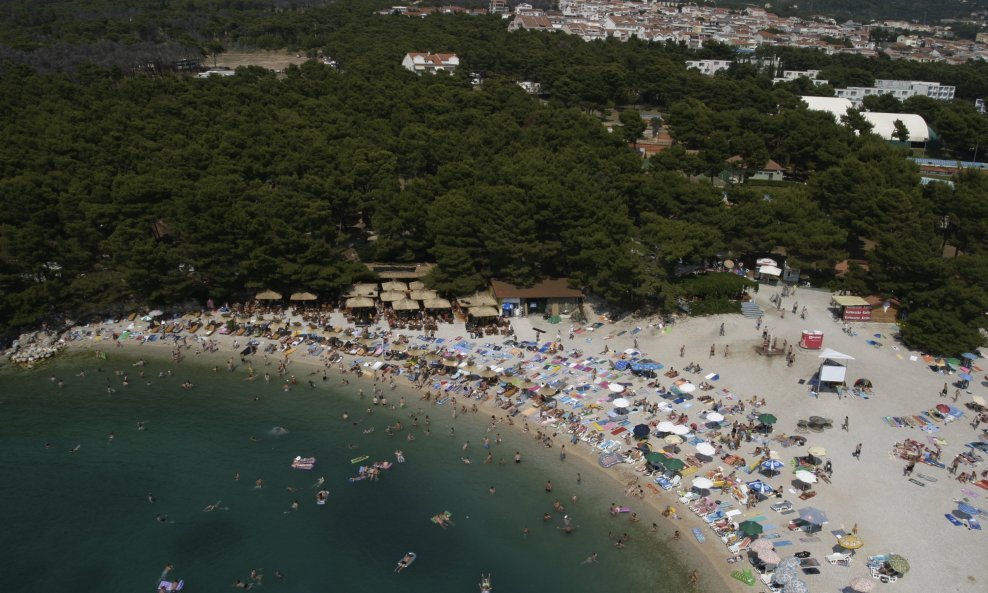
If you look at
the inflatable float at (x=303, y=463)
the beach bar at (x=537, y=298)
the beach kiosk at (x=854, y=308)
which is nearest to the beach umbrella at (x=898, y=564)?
the beach kiosk at (x=854, y=308)

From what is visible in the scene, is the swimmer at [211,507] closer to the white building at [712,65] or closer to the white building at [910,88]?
the white building at [712,65]

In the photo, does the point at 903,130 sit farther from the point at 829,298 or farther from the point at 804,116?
the point at 829,298

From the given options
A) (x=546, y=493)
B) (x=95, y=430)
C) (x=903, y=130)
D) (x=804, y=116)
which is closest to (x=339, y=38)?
(x=804, y=116)

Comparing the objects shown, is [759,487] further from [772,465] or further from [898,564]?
[898,564]

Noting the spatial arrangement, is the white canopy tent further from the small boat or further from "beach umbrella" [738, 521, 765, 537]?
the small boat

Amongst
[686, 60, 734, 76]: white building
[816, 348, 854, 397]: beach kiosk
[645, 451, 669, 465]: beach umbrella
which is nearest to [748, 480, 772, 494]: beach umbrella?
[645, 451, 669, 465]: beach umbrella

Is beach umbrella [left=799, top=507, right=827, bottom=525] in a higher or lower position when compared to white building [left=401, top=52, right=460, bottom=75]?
lower

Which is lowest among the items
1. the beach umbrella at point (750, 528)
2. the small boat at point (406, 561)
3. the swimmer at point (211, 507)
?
the swimmer at point (211, 507)
